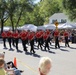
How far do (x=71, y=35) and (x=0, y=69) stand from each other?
32.0 metres

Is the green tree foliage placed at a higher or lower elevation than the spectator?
higher

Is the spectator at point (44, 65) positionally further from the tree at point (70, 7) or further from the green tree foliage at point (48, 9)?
the green tree foliage at point (48, 9)

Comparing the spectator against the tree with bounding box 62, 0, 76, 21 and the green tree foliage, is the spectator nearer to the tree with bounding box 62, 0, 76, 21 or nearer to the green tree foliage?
the tree with bounding box 62, 0, 76, 21

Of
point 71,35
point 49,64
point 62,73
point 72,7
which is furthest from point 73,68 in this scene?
point 72,7

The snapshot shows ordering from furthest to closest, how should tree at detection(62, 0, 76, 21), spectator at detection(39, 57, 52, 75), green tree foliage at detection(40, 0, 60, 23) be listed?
green tree foliage at detection(40, 0, 60, 23) < tree at detection(62, 0, 76, 21) < spectator at detection(39, 57, 52, 75)

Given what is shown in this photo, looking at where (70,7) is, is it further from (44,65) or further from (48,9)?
(44,65)

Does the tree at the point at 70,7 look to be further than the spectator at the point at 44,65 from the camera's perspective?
Yes

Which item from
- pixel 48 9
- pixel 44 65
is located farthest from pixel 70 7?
pixel 44 65

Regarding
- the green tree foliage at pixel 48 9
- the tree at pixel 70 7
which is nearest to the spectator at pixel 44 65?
the tree at pixel 70 7

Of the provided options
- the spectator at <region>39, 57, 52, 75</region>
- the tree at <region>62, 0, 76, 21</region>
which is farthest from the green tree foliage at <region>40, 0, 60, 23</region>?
the spectator at <region>39, 57, 52, 75</region>

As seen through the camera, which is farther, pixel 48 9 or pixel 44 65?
pixel 48 9

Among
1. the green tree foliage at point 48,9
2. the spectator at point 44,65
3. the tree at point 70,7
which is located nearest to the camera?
the spectator at point 44,65

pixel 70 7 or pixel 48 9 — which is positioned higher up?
pixel 48 9

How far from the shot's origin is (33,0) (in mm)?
66625
